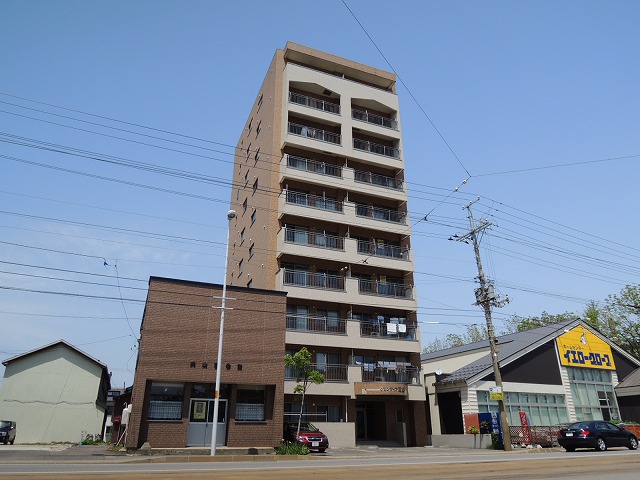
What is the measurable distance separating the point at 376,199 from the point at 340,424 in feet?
61.0

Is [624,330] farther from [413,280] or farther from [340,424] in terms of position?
[340,424]

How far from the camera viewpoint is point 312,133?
130 feet

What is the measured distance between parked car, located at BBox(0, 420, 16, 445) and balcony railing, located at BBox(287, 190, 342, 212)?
25.1m

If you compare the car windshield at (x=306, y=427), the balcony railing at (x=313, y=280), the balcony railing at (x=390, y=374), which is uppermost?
the balcony railing at (x=313, y=280)

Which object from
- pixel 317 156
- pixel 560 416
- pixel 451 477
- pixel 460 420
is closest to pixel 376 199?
pixel 317 156

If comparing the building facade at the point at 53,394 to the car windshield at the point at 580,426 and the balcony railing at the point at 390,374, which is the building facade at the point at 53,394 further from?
the car windshield at the point at 580,426

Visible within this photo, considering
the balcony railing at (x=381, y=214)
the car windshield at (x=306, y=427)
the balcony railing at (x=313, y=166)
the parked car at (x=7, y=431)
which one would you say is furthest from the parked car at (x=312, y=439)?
the parked car at (x=7, y=431)

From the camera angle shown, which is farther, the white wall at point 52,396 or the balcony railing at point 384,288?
the white wall at point 52,396

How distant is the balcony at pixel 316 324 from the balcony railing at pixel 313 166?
11.5 meters

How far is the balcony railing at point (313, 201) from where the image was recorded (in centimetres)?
3701

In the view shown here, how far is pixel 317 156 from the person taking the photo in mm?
39625

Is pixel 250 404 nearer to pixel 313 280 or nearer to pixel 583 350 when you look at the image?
pixel 313 280

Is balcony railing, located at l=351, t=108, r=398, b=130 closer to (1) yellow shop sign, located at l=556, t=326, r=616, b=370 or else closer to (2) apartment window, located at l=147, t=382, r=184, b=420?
(1) yellow shop sign, located at l=556, t=326, r=616, b=370

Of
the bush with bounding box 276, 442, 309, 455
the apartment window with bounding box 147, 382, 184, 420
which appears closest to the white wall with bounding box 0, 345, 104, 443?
the apartment window with bounding box 147, 382, 184, 420
